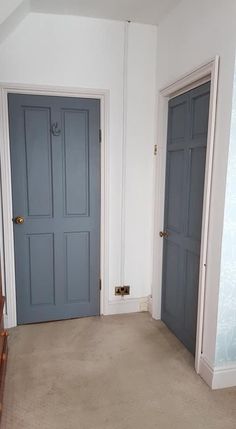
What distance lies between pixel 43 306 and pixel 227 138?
214 cm

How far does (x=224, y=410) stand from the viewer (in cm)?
185

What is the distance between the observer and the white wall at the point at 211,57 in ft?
5.89

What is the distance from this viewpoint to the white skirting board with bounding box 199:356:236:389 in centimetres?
202

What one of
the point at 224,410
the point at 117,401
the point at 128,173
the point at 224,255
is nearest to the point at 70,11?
the point at 128,173

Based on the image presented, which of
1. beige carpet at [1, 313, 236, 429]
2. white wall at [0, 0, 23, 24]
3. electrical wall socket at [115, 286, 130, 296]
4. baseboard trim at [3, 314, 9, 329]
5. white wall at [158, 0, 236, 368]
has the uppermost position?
white wall at [0, 0, 23, 24]

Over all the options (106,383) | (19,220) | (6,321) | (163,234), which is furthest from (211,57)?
(6,321)

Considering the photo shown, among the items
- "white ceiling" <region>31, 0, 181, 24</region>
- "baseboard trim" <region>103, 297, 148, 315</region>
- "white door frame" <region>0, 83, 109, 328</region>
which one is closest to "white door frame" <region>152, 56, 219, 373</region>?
"baseboard trim" <region>103, 297, 148, 315</region>

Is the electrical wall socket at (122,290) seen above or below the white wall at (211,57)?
below

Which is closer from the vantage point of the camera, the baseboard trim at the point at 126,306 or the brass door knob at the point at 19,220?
the brass door knob at the point at 19,220

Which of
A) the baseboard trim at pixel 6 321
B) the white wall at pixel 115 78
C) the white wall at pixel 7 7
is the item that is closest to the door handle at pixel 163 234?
the white wall at pixel 115 78

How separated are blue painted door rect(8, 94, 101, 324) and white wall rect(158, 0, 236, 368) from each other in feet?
2.93

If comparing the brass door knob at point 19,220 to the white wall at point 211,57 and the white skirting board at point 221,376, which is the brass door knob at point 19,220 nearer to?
the white wall at point 211,57

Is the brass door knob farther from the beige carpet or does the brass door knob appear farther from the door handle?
the door handle

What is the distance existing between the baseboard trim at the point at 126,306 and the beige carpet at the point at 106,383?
25 cm
